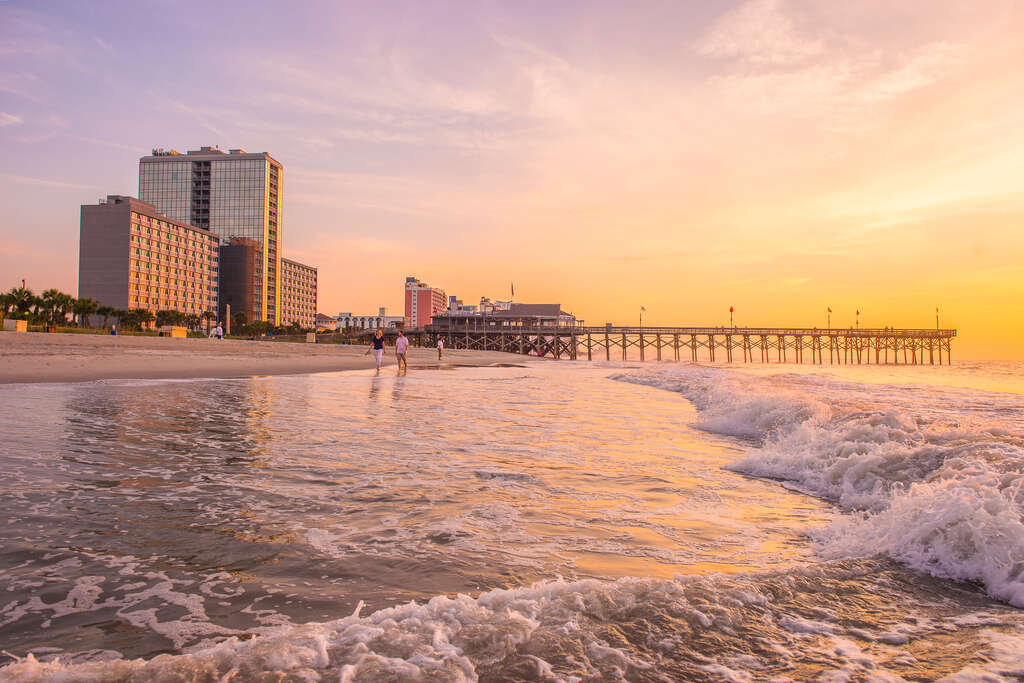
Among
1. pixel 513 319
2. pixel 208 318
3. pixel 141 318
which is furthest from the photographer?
pixel 208 318

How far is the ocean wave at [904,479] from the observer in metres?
3.49

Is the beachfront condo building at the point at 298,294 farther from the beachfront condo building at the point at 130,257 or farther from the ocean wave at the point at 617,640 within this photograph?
the ocean wave at the point at 617,640

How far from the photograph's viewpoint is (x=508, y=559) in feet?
10.8

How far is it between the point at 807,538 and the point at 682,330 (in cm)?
7850

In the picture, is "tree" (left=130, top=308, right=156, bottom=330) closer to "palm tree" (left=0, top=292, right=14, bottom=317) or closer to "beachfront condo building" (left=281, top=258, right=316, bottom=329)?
"palm tree" (left=0, top=292, right=14, bottom=317)

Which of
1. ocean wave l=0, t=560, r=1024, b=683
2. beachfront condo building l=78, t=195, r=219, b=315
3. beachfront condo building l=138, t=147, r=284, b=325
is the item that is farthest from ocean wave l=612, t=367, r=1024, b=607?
beachfront condo building l=138, t=147, r=284, b=325

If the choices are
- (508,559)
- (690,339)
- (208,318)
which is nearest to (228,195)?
(208,318)

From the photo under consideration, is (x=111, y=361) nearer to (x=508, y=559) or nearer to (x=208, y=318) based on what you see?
(x=508, y=559)

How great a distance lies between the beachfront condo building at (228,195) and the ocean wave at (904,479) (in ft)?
437

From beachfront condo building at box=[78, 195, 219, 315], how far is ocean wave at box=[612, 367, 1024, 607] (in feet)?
393

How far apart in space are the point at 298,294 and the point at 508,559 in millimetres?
155603

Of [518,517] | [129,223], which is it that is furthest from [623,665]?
[129,223]

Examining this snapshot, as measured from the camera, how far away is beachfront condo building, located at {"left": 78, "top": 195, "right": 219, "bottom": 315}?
101500mm

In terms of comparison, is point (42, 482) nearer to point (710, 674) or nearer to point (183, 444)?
point (183, 444)
